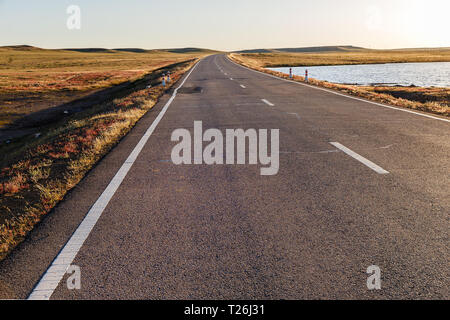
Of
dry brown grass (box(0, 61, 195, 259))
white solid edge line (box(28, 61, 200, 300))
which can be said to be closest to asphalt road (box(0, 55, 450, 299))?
white solid edge line (box(28, 61, 200, 300))

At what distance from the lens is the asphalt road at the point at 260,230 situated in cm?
283

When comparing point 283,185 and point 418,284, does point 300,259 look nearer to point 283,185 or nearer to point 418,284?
point 418,284

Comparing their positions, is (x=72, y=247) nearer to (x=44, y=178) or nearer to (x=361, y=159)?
(x=44, y=178)

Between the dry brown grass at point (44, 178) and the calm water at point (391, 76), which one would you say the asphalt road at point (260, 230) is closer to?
the dry brown grass at point (44, 178)

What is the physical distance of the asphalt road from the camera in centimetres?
283

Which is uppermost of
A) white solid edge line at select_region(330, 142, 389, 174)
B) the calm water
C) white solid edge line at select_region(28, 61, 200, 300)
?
the calm water

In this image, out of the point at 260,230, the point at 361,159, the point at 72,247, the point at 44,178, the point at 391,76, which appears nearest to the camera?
the point at 72,247

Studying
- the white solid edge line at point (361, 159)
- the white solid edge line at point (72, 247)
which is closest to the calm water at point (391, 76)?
the white solid edge line at point (361, 159)

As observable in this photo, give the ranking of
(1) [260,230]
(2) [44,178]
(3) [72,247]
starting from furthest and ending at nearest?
(2) [44,178] → (1) [260,230] → (3) [72,247]

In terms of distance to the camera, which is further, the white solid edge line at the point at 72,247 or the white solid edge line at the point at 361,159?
the white solid edge line at the point at 361,159

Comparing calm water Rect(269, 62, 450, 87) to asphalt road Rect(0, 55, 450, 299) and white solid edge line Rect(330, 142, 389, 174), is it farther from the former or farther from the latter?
asphalt road Rect(0, 55, 450, 299)

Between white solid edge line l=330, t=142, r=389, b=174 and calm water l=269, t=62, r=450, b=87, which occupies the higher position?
calm water l=269, t=62, r=450, b=87

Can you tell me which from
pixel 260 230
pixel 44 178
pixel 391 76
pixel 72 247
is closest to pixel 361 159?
pixel 260 230

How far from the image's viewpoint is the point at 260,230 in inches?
146
